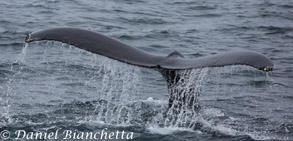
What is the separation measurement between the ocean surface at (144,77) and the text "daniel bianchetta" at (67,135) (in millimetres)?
75

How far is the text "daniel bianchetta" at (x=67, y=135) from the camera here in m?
6.16

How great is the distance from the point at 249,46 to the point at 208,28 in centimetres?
252

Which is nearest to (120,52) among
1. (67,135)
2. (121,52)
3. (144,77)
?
(121,52)

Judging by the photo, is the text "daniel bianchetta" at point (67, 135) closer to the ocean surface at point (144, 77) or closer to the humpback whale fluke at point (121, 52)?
the ocean surface at point (144, 77)

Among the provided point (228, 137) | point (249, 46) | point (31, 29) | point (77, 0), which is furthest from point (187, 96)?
point (77, 0)

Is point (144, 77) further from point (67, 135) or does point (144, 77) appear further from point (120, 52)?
point (120, 52)

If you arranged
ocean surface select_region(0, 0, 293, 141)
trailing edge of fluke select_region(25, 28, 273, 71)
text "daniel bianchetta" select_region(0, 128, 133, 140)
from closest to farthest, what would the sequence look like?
trailing edge of fluke select_region(25, 28, 273, 71) < text "daniel bianchetta" select_region(0, 128, 133, 140) < ocean surface select_region(0, 0, 293, 141)

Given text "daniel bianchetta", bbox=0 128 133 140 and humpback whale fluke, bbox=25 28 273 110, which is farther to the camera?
text "daniel bianchetta", bbox=0 128 133 140

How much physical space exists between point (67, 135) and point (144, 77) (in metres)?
4.04

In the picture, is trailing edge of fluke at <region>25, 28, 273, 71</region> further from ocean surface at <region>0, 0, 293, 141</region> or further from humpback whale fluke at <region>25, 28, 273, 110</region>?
ocean surface at <region>0, 0, 293, 141</region>

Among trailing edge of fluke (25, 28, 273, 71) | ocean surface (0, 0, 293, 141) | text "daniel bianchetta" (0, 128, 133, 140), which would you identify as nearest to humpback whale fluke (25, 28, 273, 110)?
trailing edge of fluke (25, 28, 273, 71)

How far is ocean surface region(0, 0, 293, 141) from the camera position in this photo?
6.56 m

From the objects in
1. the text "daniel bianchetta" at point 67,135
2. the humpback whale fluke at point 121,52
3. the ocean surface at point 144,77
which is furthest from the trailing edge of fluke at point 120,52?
the text "daniel bianchetta" at point 67,135

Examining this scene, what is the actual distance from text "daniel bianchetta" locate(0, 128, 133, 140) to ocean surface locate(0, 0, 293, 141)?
0.07 m
